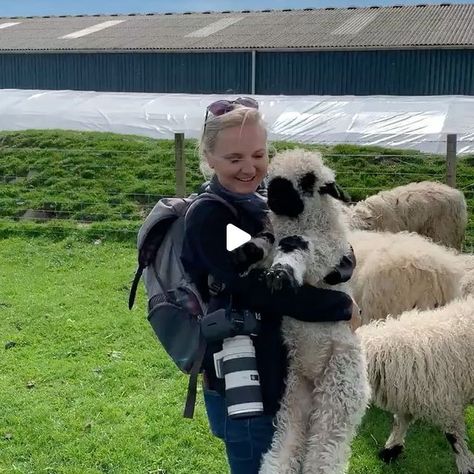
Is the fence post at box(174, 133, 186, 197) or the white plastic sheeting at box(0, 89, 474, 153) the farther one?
the white plastic sheeting at box(0, 89, 474, 153)

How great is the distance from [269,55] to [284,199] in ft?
62.8

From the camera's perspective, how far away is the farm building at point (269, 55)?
749 inches

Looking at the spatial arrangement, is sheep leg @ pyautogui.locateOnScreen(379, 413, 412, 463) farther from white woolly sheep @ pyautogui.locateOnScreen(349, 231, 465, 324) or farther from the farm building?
the farm building

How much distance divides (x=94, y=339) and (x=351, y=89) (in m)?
15.9

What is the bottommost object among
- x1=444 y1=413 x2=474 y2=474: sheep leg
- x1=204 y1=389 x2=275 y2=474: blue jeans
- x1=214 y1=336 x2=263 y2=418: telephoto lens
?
x1=444 y1=413 x2=474 y2=474: sheep leg

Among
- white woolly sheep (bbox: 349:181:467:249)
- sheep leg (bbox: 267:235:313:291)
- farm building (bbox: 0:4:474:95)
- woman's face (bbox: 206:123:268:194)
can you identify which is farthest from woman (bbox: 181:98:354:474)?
farm building (bbox: 0:4:474:95)

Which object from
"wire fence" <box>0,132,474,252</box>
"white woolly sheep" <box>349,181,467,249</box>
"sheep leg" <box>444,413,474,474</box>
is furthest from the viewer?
"wire fence" <box>0,132,474,252</box>

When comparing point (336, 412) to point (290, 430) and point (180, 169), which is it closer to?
point (290, 430)

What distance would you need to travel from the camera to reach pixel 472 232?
7.86 meters

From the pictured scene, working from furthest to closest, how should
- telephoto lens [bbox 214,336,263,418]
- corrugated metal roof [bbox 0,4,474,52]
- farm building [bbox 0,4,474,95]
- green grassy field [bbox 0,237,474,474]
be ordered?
corrugated metal roof [bbox 0,4,474,52] < farm building [bbox 0,4,474,95] < green grassy field [bbox 0,237,474,474] < telephoto lens [bbox 214,336,263,418]

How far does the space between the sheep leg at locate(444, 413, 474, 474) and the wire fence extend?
471 cm

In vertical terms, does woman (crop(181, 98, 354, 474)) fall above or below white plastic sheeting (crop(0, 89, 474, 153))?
above

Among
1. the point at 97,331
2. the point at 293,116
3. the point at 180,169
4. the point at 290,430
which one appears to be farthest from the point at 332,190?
the point at 293,116

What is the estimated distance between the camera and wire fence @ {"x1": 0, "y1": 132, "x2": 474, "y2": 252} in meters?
9.00
